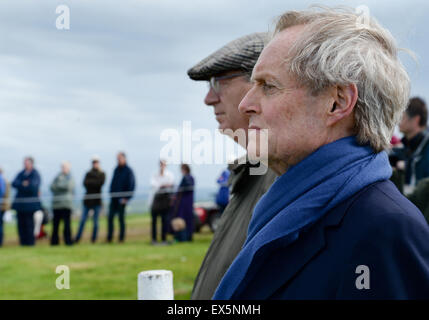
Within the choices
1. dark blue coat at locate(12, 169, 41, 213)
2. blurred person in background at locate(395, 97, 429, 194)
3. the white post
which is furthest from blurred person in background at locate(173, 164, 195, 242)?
the white post

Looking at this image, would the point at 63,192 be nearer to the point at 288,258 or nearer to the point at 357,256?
the point at 288,258

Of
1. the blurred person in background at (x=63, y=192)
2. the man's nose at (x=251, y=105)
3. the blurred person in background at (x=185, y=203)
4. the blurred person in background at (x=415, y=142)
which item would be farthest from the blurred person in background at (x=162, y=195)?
the man's nose at (x=251, y=105)

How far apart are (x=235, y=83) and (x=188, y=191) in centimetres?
1104

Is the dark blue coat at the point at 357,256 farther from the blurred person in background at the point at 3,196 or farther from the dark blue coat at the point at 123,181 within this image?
the blurred person in background at the point at 3,196

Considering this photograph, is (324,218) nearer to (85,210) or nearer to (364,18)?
(364,18)

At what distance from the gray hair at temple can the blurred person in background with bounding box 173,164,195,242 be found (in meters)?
11.6

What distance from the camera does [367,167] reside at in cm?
141

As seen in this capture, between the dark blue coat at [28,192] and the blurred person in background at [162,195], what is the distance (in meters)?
2.83

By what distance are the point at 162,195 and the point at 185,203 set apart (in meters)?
1.00

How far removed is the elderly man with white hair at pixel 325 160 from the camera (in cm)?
130

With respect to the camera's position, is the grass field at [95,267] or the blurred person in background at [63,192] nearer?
the grass field at [95,267]

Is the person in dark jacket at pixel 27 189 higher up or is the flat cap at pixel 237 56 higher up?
the flat cap at pixel 237 56

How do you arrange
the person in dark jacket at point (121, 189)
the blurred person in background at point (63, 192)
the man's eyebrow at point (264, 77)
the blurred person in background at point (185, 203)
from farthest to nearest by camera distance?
the blurred person in background at point (185, 203)
the blurred person in background at point (63, 192)
the person in dark jacket at point (121, 189)
the man's eyebrow at point (264, 77)
